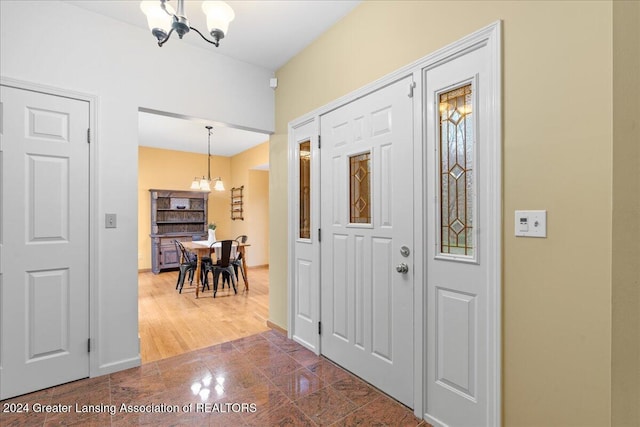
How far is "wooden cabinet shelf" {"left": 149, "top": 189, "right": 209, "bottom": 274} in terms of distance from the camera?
6566mm

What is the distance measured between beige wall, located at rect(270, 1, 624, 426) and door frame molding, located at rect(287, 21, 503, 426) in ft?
0.12

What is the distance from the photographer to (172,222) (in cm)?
696

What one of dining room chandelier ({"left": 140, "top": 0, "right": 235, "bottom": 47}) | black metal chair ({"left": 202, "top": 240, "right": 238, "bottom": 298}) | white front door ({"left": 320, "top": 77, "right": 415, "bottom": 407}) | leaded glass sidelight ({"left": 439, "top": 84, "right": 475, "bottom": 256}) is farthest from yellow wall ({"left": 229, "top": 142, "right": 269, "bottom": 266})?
leaded glass sidelight ({"left": 439, "top": 84, "right": 475, "bottom": 256})

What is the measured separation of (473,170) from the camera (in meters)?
1.63

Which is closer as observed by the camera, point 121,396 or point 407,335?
point 407,335

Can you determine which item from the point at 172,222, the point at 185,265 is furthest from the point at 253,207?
the point at 185,265

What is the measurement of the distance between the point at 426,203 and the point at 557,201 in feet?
2.08

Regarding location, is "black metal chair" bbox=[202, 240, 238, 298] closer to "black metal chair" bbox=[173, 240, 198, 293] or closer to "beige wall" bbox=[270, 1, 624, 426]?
"black metal chair" bbox=[173, 240, 198, 293]

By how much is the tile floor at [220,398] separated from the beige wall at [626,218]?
5.25 feet

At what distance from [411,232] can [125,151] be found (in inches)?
89.9

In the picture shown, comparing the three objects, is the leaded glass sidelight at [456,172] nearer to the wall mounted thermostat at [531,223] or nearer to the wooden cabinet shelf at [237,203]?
the wall mounted thermostat at [531,223]

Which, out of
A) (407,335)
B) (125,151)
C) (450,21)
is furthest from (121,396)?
(450,21)

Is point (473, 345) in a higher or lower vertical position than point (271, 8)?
lower

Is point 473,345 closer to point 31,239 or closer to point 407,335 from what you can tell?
point 407,335
